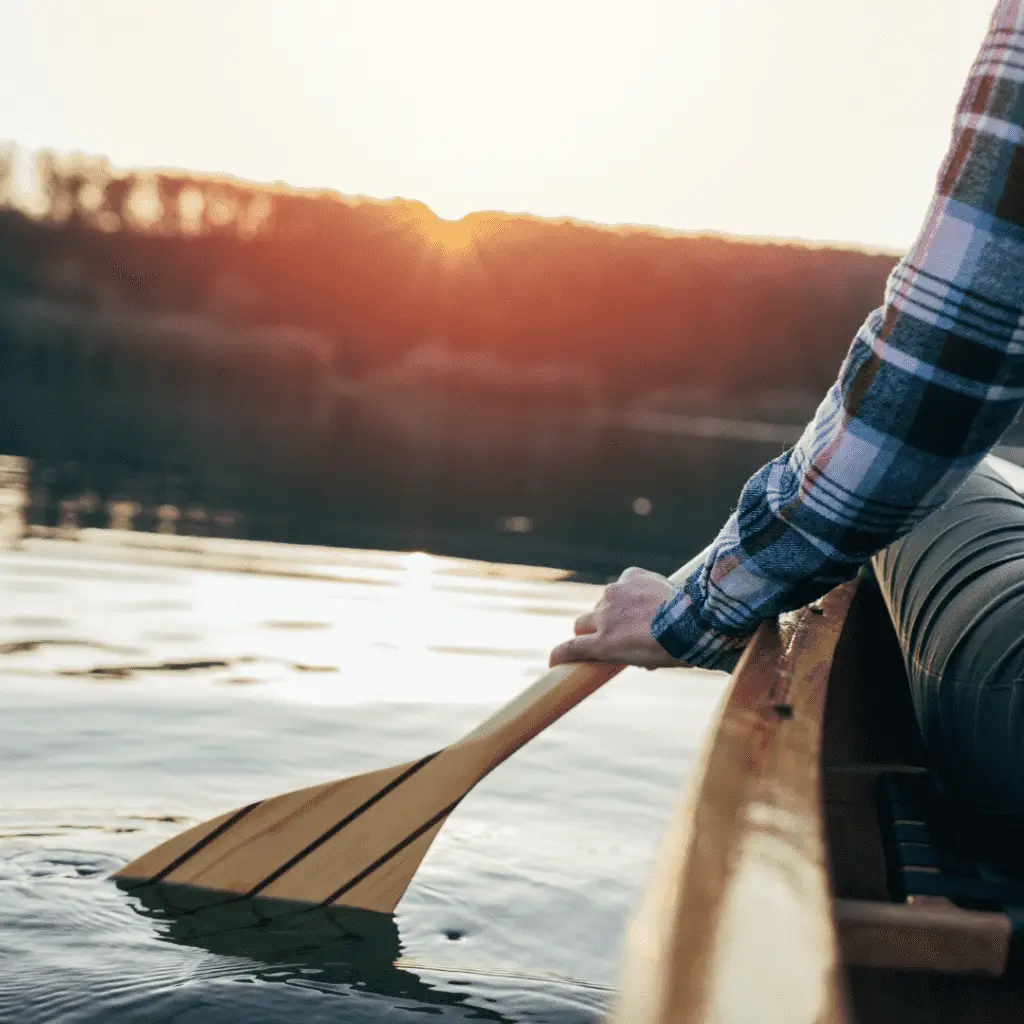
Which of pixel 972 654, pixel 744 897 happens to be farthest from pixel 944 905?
pixel 744 897

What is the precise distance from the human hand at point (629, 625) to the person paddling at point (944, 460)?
233 millimetres

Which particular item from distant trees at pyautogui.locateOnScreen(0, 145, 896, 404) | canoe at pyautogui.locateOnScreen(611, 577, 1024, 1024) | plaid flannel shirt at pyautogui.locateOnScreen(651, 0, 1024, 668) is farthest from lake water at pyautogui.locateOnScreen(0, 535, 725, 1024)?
distant trees at pyautogui.locateOnScreen(0, 145, 896, 404)

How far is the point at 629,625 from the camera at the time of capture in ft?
6.13

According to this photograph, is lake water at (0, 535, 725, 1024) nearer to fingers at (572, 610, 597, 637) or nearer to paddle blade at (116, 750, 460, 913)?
paddle blade at (116, 750, 460, 913)

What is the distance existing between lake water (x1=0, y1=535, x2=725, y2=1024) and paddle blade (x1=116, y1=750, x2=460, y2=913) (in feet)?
0.24

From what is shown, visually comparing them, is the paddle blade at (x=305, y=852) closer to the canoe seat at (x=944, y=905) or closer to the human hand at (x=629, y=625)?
→ the human hand at (x=629, y=625)

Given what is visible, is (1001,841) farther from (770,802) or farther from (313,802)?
(313,802)

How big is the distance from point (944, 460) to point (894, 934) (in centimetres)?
42

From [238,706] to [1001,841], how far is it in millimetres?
2955

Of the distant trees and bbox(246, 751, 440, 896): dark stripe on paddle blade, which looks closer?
bbox(246, 751, 440, 896): dark stripe on paddle blade

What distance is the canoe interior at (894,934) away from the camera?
1062mm

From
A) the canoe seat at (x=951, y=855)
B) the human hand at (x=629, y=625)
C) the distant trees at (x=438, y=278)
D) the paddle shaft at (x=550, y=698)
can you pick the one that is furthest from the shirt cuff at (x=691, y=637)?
the distant trees at (x=438, y=278)

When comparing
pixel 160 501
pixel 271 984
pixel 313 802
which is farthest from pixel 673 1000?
pixel 160 501

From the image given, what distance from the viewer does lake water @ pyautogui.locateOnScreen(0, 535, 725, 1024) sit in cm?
215
